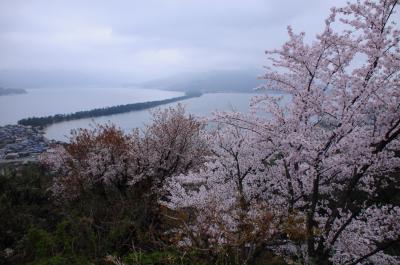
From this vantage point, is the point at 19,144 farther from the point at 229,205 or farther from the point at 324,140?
the point at 324,140

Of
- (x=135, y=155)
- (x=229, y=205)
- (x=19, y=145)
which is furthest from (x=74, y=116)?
(x=229, y=205)

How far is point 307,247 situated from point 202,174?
2.85 metres

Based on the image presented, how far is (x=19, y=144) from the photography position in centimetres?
4575

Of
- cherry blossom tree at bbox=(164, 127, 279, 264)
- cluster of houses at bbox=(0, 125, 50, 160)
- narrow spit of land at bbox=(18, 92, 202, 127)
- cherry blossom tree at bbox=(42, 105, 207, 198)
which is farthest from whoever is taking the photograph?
narrow spit of land at bbox=(18, 92, 202, 127)

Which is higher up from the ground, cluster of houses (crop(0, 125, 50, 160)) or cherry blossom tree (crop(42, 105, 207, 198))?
cherry blossom tree (crop(42, 105, 207, 198))

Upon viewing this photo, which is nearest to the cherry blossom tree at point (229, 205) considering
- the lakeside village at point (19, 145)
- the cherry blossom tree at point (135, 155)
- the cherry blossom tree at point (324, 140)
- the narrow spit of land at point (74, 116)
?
the cherry blossom tree at point (324, 140)

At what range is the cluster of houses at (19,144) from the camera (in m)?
38.9

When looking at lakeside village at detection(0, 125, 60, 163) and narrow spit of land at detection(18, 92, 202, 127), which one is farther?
narrow spit of land at detection(18, 92, 202, 127)

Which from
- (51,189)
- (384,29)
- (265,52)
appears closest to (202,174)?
(265,52)

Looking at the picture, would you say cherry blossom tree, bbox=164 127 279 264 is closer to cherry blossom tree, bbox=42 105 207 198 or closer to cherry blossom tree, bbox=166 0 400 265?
cherry blossom tree, bbox=166 0 400 265

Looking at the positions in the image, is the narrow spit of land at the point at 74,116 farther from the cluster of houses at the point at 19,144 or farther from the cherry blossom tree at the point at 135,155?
the cherry blossom tree at the point at 135,155

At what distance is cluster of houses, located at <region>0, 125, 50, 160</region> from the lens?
3894 cm

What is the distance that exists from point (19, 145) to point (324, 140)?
46171 mm

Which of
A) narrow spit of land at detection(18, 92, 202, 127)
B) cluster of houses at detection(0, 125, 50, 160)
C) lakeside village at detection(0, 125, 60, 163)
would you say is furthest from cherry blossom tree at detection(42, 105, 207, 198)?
narrow spit of land at detection(18, 92, 202, 127)
